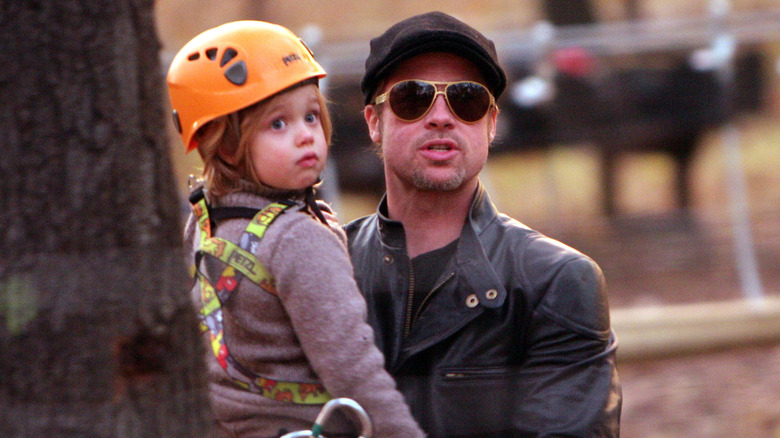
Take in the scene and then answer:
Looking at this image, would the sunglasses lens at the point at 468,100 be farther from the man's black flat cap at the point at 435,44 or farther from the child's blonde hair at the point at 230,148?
the child's blonde hair at the point at 230,148

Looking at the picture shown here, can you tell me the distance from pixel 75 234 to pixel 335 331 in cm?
63

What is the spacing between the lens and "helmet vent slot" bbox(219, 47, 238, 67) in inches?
92.1

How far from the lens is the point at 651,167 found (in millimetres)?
9867

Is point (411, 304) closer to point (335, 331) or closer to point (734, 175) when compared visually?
point (335, 331)

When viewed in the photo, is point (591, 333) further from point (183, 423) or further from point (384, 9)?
point (384, 9)

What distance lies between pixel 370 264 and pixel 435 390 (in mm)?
459

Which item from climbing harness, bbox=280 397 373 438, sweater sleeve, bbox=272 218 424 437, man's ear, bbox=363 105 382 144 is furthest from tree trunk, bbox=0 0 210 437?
man's ear, bbox=363 105 382 144

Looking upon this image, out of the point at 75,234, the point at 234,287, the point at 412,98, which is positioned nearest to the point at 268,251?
the point at 234,287

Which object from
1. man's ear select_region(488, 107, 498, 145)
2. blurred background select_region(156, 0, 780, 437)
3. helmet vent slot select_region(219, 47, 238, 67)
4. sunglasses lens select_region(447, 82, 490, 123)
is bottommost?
blurred background select_region(156, 0, 780, 437)

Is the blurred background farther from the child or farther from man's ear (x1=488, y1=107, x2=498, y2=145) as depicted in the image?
the child

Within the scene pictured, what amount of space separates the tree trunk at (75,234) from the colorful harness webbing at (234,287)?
51 centimetres

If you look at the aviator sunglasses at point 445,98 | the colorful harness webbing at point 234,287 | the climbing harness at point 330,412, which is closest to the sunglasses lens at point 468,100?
the aviator sunglasses at point 445,98

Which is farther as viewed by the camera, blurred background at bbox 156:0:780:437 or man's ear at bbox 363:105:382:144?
blurred background at bbox 156:0:780:437

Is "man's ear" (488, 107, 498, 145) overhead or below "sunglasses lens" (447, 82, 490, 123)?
below
